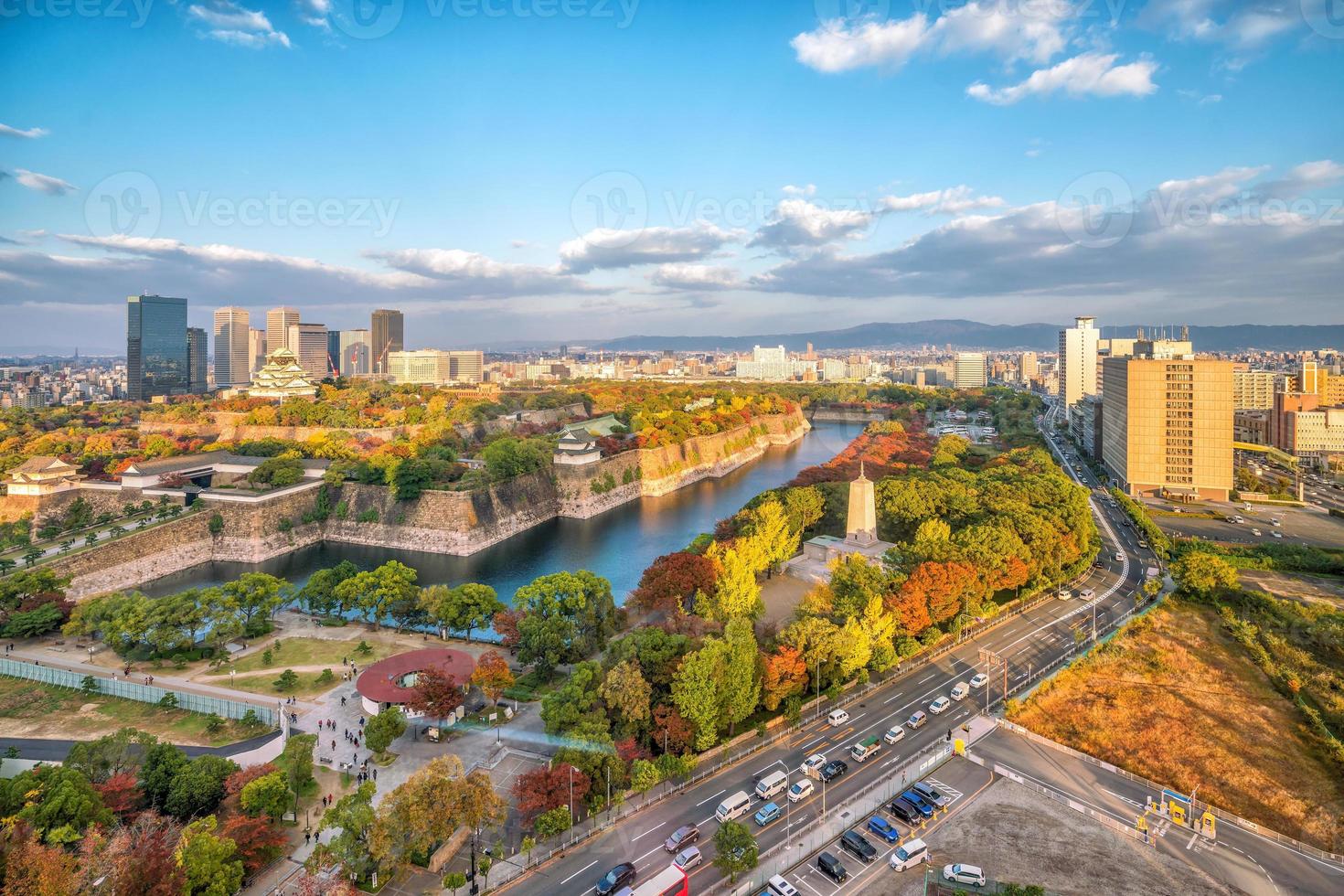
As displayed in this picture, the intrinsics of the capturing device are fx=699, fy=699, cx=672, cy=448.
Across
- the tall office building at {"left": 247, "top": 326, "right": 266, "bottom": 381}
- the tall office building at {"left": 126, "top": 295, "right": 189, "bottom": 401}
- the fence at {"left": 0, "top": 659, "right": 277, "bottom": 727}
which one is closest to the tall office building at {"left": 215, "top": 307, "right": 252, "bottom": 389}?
the tall office building at {"left": 247, "top": 326, "right": 266, "bottom": 381}

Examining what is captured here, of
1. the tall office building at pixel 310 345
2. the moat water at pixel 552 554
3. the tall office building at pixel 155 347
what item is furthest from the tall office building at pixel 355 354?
the moat water at pixel 552 554

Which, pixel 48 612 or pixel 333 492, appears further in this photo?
pixel 333 492

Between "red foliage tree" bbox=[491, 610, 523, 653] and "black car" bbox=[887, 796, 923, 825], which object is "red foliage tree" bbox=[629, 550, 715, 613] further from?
"black car" bbox=[887, 796, 923, 825]

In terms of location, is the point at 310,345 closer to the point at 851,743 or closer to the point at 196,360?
the point at 196,360

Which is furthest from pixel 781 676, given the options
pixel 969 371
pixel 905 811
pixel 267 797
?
pixel 969 371

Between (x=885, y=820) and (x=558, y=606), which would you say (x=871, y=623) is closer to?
(x=885, y=820)

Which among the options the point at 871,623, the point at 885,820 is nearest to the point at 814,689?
the point at 871,623
